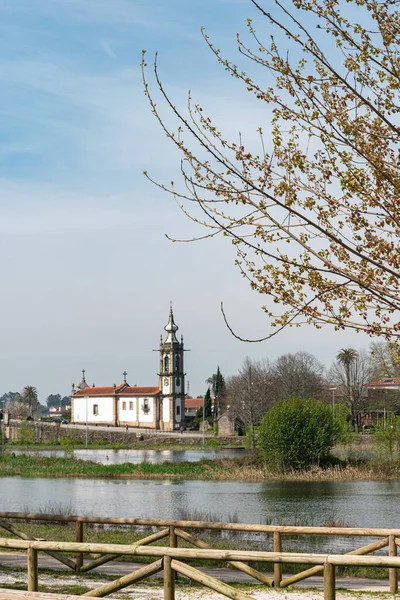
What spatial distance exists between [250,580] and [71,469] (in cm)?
4489

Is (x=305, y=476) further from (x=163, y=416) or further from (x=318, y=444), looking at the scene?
(x=163, y=416)

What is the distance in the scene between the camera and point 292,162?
9.85 metres

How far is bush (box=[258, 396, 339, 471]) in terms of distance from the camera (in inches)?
2056

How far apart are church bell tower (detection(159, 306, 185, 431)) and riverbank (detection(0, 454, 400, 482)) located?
64008 millimetres

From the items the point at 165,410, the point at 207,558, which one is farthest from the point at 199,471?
the point at 165,410

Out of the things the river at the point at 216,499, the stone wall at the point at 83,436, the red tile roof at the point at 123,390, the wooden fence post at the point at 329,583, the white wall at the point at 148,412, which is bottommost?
the river at the point at 216,499

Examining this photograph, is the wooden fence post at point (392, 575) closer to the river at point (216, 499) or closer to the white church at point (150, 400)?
the river at point (216, 499)

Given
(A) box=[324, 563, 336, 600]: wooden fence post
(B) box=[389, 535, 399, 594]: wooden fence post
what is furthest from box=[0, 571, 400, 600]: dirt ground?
(A) box=[324, 563, 336, 600]: wooden fence post

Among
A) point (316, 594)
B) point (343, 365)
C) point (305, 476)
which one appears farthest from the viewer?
point (343, 365)

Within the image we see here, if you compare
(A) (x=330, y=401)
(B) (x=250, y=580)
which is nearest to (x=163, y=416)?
(A) (x=330, y=401)

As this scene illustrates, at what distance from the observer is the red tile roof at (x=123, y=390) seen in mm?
130750

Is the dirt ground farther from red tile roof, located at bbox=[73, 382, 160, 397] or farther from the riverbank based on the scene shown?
red tile roof, located at bbox=[73, 382, 160, 397]

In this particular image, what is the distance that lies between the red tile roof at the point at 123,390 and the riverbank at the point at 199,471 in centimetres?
6586

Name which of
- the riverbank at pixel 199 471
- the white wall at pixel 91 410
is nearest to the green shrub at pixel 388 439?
the riverbank at pixel 199 471
